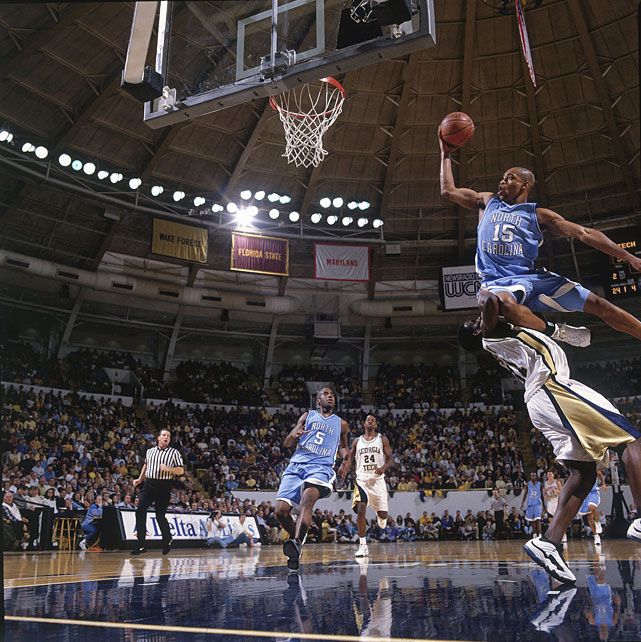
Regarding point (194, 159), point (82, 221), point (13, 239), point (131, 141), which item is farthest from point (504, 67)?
point (13, 239)

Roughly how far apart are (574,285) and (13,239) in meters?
20.1

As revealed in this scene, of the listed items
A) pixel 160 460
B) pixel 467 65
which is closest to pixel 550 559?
pixel 160 460

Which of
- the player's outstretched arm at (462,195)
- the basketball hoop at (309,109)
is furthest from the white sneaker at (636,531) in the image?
the basketball hoop at (309,109)

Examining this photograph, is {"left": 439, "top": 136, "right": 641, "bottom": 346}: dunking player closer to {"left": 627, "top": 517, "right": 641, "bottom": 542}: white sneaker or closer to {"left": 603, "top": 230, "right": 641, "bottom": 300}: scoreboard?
{"left": 627, "top": 517, "right": 641, "bottom": 542}: white sneaker

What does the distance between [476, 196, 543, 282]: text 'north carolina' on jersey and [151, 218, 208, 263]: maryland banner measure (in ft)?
59.5

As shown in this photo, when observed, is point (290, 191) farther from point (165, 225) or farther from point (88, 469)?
point (88, 469)

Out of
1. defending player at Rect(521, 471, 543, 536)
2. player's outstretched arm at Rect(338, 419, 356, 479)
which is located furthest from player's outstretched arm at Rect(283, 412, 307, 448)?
defending player at Rect(521, 471, 543, 536)

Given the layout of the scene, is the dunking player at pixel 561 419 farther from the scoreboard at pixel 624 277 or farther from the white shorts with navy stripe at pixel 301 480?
the scoreboard at pixel 624 277

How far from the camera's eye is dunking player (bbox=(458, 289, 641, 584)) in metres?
3.64

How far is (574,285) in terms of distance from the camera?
3990 mm

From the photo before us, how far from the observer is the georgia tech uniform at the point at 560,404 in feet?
12.0

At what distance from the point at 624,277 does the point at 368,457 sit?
47.4 ft

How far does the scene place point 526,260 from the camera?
4242mm

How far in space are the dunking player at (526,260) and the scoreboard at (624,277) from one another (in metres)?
18.8
